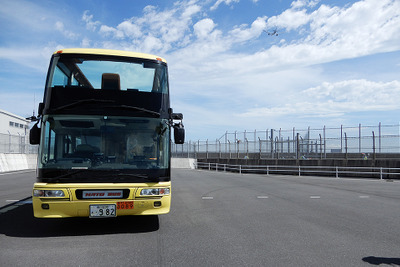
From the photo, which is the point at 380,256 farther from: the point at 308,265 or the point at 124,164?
the point at 124,164

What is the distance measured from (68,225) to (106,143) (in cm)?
210

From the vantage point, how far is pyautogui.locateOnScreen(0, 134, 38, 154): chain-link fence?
101 ft

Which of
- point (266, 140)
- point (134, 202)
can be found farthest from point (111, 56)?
point (266, 140)

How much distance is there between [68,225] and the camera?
7156 mm

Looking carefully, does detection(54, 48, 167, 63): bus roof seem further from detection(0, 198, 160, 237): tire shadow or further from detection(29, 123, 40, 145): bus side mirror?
detection(0, 198, 160, 237): tire shadow

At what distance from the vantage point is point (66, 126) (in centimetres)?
640

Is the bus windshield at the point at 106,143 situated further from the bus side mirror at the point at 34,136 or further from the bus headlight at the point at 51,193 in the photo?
the bus headlight at the point at 51,193

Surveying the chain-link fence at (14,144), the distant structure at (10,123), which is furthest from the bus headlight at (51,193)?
the distant structure at (10,123)

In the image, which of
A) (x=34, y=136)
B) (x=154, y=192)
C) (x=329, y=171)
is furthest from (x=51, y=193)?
(x=329, y=171)

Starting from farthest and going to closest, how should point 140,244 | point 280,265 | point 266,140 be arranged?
point 266,140, point 140,244, point 280,265

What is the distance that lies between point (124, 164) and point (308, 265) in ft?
11.5

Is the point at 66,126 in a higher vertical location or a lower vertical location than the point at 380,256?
higher

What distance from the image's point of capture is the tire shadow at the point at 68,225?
6395mm

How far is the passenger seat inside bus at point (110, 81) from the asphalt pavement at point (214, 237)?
2.82 metres
